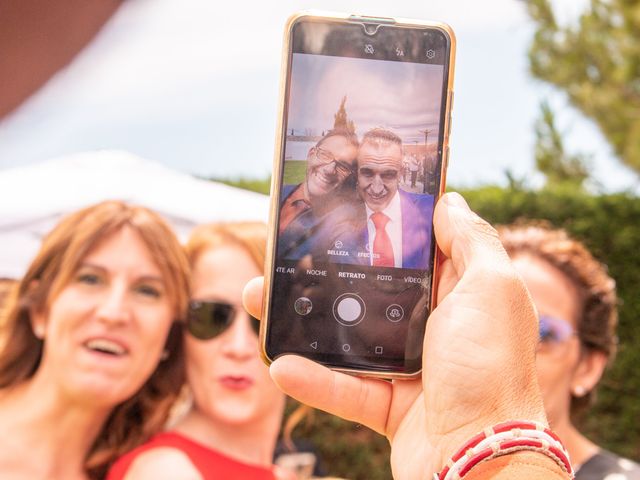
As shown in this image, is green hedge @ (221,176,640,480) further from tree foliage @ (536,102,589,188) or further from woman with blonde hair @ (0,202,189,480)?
tree foliage @ (536,102,589,188)

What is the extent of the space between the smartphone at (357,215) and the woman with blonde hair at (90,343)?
33.7 inches

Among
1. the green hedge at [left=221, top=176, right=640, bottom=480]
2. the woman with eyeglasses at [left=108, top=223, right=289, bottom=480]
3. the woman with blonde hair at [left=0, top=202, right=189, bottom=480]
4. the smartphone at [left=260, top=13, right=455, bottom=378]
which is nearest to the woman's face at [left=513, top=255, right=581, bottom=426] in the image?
the woman with eyeglasses at [left=108, top=223, right=289, bottom=480]

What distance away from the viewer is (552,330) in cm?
230

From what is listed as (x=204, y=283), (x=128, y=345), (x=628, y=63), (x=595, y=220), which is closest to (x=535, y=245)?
(x=204, y=283)

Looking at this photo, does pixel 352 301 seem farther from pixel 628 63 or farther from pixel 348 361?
pixel 628 63

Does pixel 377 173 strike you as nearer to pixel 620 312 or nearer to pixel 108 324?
pixel 108 324

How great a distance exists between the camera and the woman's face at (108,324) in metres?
1.93

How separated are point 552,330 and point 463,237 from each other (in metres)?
1.28

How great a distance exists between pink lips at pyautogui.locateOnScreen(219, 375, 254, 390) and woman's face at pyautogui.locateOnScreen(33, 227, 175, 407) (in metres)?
0.21

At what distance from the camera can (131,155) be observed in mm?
2385

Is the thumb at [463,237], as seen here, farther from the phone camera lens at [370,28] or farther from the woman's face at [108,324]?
the woman's face at [108,324]

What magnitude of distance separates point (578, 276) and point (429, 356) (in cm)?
139

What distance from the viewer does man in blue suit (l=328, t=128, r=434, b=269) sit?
1.23 m

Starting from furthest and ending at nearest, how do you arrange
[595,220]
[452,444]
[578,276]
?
[595,220]
[578,276]
[452,444]
